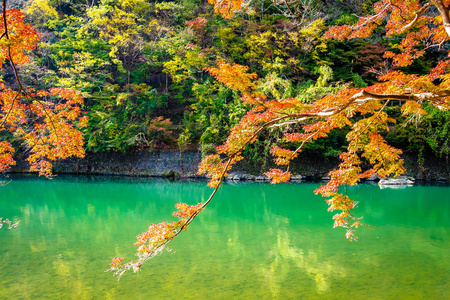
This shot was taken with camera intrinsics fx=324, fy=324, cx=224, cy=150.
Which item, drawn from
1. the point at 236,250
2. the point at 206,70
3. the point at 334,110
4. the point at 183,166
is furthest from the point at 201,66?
the point at 334,110

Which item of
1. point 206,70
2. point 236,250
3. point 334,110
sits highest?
point 206,70

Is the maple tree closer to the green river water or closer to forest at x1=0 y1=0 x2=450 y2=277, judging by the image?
the green river water

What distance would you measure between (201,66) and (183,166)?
5045 millimetres

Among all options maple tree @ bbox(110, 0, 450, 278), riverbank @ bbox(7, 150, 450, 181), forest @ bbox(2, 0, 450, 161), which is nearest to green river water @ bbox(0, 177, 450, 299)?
maple tree @ bbox(110, 0, 450, 278)

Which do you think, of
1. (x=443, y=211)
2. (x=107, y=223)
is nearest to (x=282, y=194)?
(x=443, y=211)

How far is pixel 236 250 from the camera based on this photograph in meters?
5.66

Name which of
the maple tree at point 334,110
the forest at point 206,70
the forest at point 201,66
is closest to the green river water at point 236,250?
the maple tree at point 334,110

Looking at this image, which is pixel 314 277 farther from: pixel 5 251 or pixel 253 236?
pixel 5 251

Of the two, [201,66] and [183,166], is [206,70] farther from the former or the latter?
[183,166]

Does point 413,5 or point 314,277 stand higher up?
point 413,5

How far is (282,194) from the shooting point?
11562 mm

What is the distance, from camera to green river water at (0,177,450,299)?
4125 millimetres

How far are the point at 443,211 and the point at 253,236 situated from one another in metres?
5.64

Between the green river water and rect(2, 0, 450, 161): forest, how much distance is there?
16.2ft
